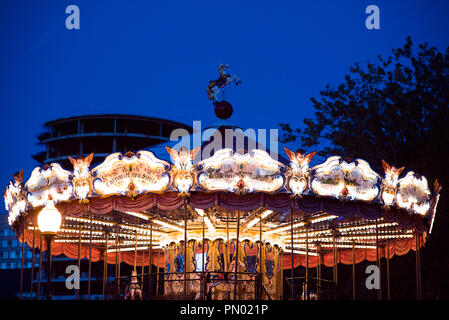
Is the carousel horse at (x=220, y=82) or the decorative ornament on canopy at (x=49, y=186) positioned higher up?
the carousel horse at (x=220, y=82)

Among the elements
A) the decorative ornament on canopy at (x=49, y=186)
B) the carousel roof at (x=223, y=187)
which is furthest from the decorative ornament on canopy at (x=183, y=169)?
the decorative ornament on canopy at (x=49, y=186)

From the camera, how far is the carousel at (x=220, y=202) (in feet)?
47.1

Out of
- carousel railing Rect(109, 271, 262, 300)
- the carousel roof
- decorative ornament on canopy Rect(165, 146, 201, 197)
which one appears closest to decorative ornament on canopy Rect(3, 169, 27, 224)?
the carousel roof

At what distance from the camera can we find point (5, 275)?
5119cm

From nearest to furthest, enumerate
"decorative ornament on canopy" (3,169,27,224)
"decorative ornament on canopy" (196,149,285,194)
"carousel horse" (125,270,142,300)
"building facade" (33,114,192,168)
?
"decorative ornament on canopy" (196,149,285,194) → "decorative ornament on canopy" (3,169,27,224) → "carousel horse" (125,270,142,300) → "building facade" (33,114,192,168)

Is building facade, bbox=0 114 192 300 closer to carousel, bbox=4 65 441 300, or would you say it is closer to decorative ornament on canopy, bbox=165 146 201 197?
carousel, bbox=4 65 441 300

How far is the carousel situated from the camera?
1434 cm

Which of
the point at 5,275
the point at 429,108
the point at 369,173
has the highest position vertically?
the point at 429,108

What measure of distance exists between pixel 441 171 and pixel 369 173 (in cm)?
1120

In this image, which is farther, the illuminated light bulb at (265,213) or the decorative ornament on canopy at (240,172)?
the illuminated light bulb at (265,213)

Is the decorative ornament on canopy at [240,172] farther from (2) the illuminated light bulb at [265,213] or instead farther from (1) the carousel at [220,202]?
(2) the illuminated light bulb at [265,213]
